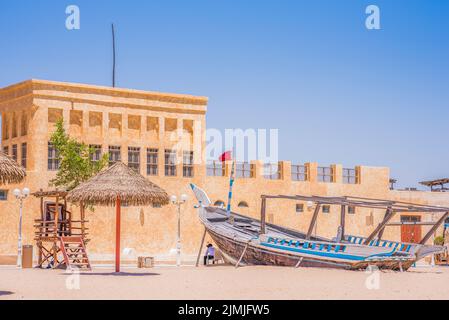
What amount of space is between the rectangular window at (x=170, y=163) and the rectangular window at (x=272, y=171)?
18.1 ft

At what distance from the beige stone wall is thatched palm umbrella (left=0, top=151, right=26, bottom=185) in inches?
754

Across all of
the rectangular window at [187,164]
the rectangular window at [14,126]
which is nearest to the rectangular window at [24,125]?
the rectangular window at [14,126]

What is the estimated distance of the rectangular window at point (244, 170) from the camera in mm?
44562

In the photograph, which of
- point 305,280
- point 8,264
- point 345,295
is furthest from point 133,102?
point 345,295

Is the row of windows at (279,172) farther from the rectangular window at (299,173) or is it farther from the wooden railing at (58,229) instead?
the wooden railing at (58,229)

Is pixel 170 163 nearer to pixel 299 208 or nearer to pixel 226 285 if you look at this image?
pixel 299 208

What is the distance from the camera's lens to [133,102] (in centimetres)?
4153

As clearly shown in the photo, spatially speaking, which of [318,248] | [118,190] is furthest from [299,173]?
[118,190]

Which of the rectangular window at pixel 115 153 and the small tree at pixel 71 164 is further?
the rectangular window at pixel 115 153

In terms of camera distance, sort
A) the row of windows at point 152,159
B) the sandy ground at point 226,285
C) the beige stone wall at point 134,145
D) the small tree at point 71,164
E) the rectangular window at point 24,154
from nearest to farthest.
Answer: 1. the sandy ground at point 226,285
2. the small tree at point 71,164
3. the beige stone wall at point 134,145
4. the rectangular window at point 24,154
5. the row of windows at point 152,159

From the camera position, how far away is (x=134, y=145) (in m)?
41.5

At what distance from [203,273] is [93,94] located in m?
17.3

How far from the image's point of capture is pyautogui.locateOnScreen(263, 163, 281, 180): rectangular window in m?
45.3
